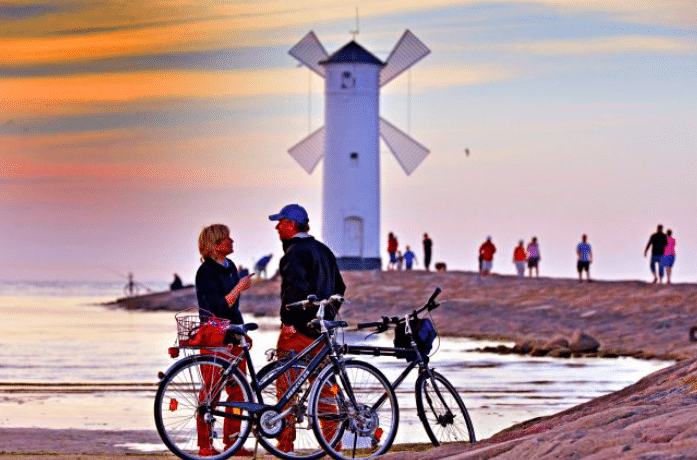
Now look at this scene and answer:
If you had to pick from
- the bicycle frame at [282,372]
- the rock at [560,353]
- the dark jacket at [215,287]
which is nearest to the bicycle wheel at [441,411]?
the bicycle frame at [282,372]

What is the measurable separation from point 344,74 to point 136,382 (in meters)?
34.6

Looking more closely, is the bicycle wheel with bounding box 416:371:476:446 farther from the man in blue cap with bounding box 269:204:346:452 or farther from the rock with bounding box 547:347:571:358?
the rock with bounding box 547:347:571:358

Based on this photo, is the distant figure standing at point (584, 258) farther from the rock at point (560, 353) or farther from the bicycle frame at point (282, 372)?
the bicycle frame at point (282, 372)

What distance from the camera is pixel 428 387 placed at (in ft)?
34.9

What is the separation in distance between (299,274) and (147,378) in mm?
14853

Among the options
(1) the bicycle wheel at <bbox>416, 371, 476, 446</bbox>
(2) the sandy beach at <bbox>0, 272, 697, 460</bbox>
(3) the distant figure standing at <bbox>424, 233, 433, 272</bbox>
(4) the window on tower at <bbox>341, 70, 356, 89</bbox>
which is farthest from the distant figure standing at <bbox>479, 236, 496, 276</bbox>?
(1) the bicycle wheel at <bbox>416, 371, 476, 446</bbox>

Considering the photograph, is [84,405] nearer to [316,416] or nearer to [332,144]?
[316,416]

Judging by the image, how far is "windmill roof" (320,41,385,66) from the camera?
57.0m

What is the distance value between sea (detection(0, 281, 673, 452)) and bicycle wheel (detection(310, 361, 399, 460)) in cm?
64

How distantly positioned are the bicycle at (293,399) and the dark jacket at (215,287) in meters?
0.34

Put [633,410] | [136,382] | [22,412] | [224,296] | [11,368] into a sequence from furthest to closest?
[11,368] → [136,382] → [22,412] → [224,296] → [633,410]

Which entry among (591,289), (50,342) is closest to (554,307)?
(591,289)

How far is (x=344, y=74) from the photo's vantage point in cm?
5719

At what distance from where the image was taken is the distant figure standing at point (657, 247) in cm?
4109
